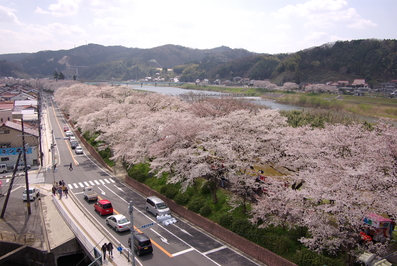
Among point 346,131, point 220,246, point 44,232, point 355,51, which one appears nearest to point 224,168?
point 220,246

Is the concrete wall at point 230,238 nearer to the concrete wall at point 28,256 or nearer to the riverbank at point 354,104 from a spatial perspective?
the concrete wall at point 28,256

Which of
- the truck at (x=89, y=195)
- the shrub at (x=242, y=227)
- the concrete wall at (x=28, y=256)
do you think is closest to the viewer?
the shrub at (x=242, y=227)

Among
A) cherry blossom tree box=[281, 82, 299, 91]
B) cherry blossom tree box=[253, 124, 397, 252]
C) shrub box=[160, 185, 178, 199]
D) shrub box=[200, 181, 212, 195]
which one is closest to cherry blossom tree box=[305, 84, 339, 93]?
cherry blossom tree box=[281, 82, 299, 91]

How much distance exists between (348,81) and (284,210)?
119303mm

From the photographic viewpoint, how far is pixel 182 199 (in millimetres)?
21031

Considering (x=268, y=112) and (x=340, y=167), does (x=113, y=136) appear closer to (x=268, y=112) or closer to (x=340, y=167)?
(x=268, y=112)

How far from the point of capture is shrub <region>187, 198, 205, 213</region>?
19.7m

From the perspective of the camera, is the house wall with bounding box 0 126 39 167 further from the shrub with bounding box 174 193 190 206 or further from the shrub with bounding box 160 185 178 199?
the shrub with bounding box 174 193 190 206

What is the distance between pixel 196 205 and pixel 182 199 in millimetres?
1682

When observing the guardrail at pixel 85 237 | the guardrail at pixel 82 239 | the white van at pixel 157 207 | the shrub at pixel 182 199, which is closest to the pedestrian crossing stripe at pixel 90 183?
the guardrail at pixel 85 237

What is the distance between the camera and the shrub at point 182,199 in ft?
68.8

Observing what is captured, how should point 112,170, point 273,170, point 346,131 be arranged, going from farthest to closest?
point 112,170 < point 273,170 < point 346,131

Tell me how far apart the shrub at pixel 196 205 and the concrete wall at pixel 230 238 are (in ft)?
0.96

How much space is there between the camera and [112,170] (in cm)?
3284
